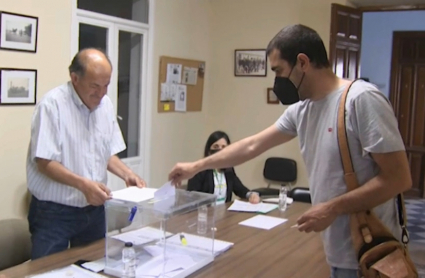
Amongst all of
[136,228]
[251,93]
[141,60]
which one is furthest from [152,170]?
[136,228]

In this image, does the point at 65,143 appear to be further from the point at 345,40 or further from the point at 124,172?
the point at 345,40

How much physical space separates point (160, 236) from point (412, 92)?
5.78 m

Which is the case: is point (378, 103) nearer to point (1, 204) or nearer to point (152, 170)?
point (1, 204)

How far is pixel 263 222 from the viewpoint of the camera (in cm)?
290

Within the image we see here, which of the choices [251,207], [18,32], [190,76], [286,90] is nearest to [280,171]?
[190,76]

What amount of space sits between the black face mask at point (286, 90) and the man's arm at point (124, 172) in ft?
3.05

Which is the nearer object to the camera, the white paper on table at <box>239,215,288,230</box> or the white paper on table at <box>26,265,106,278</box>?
the white paper on table at <box>26,265,106,278</box>

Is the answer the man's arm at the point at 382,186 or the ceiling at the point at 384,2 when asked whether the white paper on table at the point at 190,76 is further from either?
the man's arm at the point at 382,186

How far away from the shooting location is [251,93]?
561 cm

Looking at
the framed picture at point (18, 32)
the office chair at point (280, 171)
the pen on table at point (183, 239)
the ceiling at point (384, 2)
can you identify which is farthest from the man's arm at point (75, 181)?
the ceiling at point (384, 2)

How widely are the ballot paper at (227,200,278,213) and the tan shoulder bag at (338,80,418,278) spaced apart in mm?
1604

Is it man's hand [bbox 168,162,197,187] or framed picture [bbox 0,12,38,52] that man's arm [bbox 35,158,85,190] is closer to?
man's hand [bbox 168,162,197,187]

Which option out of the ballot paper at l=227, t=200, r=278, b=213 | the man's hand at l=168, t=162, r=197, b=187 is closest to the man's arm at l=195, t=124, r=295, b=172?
the man's hand at l=168, t=162, r=197, b=187

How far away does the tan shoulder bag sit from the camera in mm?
1537
